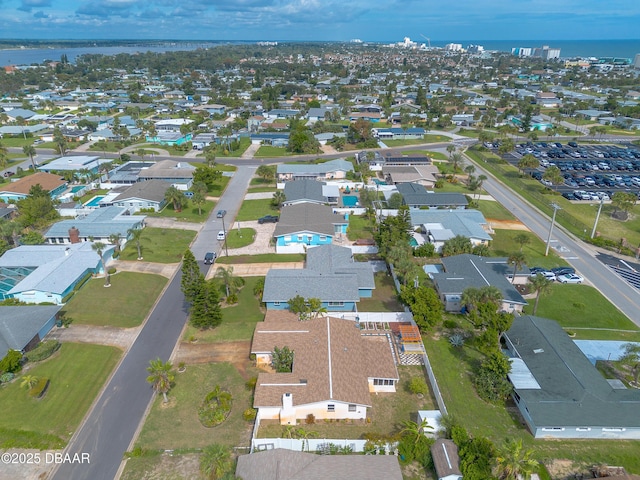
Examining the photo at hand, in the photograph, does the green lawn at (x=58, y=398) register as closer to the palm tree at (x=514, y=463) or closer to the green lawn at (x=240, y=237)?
the green lawn at (x=240, y=237)

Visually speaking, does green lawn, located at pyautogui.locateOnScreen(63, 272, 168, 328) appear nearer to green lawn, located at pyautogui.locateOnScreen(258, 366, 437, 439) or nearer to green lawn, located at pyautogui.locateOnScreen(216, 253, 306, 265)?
green lawn, located at pyautogui.locateOnScreen(216, 253, 306, 265)

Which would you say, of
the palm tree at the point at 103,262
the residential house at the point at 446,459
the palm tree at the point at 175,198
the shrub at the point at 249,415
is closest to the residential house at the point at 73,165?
the palm tree at the point at 175,198

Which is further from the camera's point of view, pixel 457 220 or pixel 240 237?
pixel 457 220

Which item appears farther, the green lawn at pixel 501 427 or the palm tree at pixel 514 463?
the green lawn at pixel 501 427

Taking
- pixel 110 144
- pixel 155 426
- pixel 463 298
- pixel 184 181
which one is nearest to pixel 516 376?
pixel 463 298

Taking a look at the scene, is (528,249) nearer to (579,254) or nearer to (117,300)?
(579,254)

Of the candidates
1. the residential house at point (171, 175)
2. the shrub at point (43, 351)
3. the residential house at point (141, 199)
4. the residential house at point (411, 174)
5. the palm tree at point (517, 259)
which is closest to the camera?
the shrub at point (43, 351)

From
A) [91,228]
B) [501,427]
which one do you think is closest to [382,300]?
[501,427]
